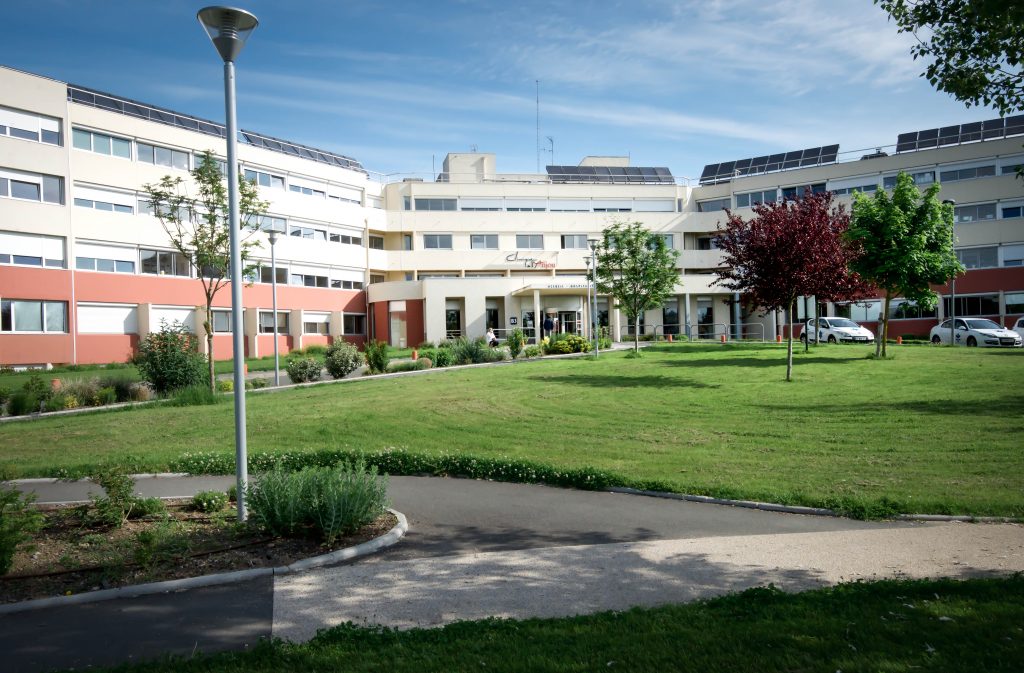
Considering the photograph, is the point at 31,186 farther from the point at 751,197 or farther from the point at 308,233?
the point at 751,197

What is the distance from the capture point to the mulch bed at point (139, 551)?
595 centimetres

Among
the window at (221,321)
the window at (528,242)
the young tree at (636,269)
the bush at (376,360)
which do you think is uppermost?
the window at (528,242)

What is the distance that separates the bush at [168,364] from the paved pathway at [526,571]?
15.7 meters

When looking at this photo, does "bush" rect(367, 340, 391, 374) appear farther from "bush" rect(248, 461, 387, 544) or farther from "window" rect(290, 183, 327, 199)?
"window" rect(290, 183, 327, 199)

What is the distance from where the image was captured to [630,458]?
36.6 ft

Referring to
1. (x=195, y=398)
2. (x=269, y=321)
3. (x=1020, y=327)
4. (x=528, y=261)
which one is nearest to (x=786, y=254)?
(x=195, y=398)

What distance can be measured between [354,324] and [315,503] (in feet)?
154

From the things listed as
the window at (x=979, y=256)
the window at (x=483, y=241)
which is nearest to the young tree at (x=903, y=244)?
the window at (x=979, y=256)

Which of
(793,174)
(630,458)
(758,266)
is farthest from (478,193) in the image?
(630,458)

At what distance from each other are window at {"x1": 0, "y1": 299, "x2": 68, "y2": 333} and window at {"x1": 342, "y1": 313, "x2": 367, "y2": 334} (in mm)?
19383

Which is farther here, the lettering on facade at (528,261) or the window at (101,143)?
the lettering on facade at (528,261)

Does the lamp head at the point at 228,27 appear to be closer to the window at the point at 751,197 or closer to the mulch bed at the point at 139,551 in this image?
the mulch bed at the point at 139,551

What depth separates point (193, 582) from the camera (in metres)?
5.87

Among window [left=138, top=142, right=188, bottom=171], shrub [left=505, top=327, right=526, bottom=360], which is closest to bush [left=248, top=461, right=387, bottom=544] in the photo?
shrub [left=505, top=327, right=526, bottom=360]
